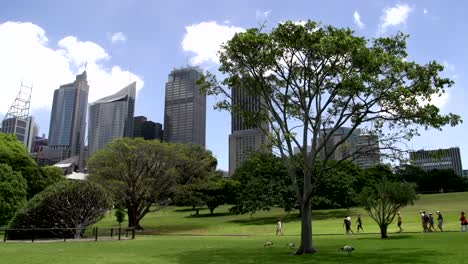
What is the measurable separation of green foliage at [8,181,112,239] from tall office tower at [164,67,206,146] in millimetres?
34584

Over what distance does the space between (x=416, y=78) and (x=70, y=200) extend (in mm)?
29862

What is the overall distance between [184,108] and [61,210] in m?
89.1

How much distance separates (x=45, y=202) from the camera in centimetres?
3838

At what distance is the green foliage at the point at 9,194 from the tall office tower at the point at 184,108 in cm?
3309

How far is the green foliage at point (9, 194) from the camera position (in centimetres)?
4191

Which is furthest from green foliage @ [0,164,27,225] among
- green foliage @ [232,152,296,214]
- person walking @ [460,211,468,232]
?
person walking @ [460,211,468,232]

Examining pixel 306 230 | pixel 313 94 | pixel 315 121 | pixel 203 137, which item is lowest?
pixel 306 230

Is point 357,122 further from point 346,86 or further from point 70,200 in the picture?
point 70,200

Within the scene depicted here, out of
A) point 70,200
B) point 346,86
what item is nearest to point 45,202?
point 70,200

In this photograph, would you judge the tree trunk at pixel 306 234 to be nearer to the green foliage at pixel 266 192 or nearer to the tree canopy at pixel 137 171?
the tree canopy at pixel 137 171

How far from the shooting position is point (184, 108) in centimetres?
12669

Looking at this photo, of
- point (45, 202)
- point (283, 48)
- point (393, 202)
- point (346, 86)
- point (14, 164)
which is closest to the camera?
point (346, 86)

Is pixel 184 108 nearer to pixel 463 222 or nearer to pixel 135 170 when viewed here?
pixel 135 170

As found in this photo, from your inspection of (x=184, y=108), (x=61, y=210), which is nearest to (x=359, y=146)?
(x=61, y=210)
